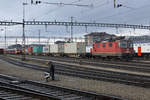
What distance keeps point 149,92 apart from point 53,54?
51.5 metres

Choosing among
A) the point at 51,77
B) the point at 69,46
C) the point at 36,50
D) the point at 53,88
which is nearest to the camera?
the point at 53,88

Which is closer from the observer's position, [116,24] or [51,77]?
[51,77]

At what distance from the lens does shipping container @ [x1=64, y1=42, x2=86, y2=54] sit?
47.1 meters

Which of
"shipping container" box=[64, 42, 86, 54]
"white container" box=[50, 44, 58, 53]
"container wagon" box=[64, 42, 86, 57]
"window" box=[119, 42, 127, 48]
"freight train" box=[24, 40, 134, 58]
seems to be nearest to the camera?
"window" box=[119, 42, 127, 48]

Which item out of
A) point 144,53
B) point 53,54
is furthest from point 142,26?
point 53,54

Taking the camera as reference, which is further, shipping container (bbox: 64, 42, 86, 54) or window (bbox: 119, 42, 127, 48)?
shipping container (bbox: 64, 42, 86, 54)

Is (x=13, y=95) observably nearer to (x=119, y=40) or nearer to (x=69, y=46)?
(x=119, y=40)

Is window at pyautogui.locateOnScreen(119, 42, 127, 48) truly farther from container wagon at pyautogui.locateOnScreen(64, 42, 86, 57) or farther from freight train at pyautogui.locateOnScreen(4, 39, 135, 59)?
container wagon at pyautogui.locateOnScreen(64, 42, 86, 57)

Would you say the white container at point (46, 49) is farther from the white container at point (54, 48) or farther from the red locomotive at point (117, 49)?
the red locomotive at point (117, 49)

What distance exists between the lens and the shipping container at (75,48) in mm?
47084

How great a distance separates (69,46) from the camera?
5125 cm

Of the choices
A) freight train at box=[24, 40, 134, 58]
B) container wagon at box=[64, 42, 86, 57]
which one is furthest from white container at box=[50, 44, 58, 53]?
freight train at box=[24, 40, 134, 58]

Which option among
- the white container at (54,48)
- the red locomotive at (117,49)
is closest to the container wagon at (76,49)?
the white container at (54,48)

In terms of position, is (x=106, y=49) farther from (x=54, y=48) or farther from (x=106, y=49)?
(x=54, y=48)
